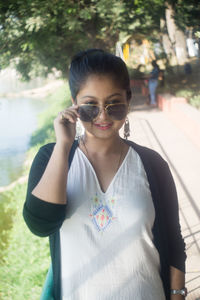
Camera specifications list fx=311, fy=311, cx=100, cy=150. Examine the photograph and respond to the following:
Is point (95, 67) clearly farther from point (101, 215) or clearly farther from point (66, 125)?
point (101, 215)

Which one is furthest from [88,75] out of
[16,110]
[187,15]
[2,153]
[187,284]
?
[16,110]

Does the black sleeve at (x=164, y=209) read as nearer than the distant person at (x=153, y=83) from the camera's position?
Yes

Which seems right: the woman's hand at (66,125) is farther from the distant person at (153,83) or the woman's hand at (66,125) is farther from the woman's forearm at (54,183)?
the distant person at (153,83)

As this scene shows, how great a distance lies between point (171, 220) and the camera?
4.06 feet

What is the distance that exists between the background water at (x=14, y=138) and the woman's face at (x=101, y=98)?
11012mm

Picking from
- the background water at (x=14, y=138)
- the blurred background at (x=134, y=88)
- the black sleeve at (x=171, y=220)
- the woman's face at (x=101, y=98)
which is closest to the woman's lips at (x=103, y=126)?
the woman's face at (x=101, y=98)

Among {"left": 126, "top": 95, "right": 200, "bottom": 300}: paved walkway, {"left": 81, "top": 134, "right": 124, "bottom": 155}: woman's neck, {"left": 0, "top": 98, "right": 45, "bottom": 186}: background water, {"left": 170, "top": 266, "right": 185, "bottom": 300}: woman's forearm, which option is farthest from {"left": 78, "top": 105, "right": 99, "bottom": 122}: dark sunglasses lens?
{"left": 0, "top": 98, "right": 45, "bottom": 186}: background water

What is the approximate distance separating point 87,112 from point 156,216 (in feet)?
1.55

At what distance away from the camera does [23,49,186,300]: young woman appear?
107 centimetres

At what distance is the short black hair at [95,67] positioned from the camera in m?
1.15

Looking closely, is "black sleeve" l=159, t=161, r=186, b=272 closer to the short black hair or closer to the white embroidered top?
the white embroidered top

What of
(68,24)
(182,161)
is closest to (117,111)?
(182,161)

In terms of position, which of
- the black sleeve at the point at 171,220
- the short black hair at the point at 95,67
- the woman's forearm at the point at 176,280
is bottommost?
the woman's forearm at the point at 176,280

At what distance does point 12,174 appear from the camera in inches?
530
